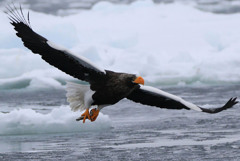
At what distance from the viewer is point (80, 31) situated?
19.6 m

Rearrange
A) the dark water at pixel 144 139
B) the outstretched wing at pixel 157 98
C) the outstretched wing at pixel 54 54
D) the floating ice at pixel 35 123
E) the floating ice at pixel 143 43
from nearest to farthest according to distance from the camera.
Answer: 1. the outstretched wing at pixel 54 54
2. the outstretched wing at pixel 157 98
3. the dark water at pixel 144 139
4. the floating ice at pixel 35 123
5. the floating ice at pixel 143 43

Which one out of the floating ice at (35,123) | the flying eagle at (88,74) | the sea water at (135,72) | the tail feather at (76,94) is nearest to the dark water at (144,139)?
the sea water at (135,72)

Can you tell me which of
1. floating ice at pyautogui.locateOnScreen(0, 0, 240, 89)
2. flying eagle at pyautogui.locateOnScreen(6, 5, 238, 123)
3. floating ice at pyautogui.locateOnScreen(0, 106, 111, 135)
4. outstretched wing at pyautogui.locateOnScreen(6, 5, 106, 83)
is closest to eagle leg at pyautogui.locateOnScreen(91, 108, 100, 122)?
flying eagle at pyautogui.locateOnScreen(6, 5, 238, 123)

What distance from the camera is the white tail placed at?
7.57 meters

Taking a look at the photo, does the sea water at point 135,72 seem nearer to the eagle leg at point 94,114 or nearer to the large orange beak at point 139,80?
the eagle leg at point 94,114

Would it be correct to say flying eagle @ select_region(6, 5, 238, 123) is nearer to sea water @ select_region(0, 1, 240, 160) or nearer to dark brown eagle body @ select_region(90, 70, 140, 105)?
dark brown eagle body @ select_region(90, 70, 140, 105)

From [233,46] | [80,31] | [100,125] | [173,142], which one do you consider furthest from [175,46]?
[173,142]

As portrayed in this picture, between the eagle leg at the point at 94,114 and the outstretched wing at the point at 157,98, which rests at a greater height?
the outstretched wing at the point at 157,98

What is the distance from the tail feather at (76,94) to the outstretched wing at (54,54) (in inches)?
11.5

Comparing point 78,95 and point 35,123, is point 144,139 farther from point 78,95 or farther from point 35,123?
point 78,95

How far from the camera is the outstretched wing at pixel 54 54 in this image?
7.15 meters

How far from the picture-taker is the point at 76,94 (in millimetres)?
7688

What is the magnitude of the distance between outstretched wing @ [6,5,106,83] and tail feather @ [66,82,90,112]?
29 cm

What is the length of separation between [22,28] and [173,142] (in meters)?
3.29
